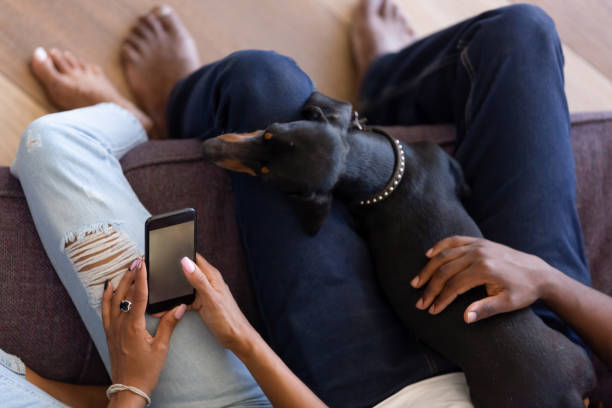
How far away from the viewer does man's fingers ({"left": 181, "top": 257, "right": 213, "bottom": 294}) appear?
0.94m

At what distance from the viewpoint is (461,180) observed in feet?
4.06

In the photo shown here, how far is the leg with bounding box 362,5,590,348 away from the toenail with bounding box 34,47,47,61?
110 cm

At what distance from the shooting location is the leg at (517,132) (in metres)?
1.16

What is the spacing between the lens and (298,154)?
1026mm

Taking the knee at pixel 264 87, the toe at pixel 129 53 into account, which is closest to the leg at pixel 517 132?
the knee at pixel 264 87

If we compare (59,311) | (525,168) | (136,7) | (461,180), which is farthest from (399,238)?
(136,7)

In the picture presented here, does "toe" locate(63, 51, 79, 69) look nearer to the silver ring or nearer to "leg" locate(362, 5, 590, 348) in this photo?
the silver ring

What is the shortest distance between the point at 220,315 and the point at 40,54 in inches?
38.7

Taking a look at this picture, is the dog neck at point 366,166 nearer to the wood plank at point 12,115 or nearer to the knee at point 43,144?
the knee at point 43,144

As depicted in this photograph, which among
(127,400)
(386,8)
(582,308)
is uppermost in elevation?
(386,8)

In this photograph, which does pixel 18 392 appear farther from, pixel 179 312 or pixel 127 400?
pixel 179 312

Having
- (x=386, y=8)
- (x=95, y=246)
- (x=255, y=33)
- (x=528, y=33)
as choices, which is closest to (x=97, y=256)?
(x=95, y=246)

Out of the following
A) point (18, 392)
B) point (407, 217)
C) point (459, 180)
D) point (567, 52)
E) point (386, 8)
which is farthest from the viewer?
point (567, 52)

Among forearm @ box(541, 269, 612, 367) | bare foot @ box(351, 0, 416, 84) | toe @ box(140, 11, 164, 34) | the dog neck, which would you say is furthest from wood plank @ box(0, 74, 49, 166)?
forearm @ box(541, 269, 612, 367)
